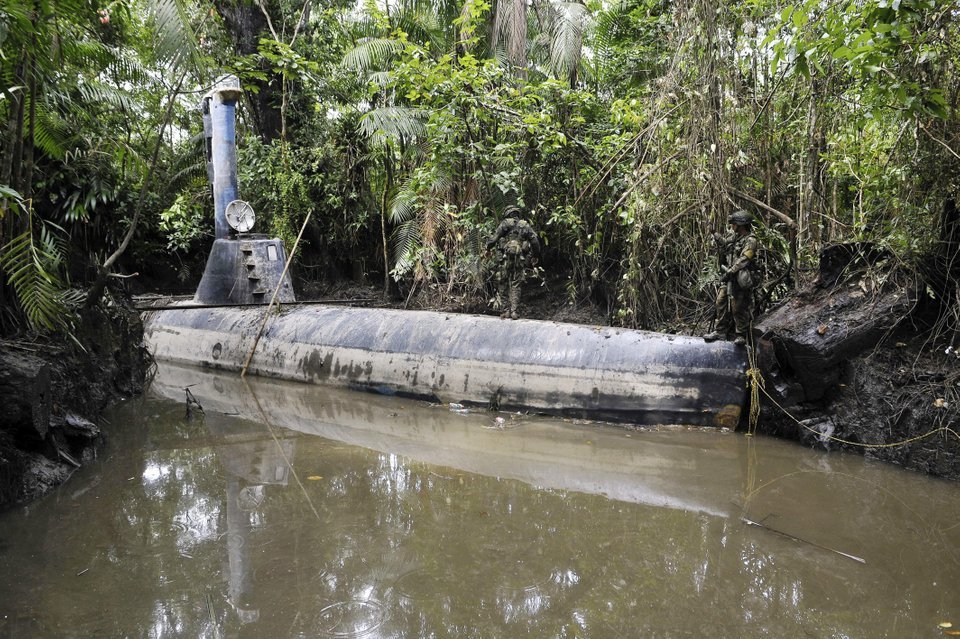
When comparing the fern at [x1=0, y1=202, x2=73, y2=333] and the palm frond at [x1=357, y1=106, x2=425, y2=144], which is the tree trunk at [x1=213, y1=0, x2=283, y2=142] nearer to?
the palm frond at [x1=357, y1=106, x2=425, y2=144]

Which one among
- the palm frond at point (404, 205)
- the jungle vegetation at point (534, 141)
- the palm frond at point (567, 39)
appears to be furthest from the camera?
the palm frond at point (404, 205)

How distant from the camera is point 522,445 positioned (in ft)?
20.7

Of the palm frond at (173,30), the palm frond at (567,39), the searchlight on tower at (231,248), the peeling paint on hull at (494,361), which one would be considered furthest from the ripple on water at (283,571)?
the palm frond at (567,39)

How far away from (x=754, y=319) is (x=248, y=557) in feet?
18.9

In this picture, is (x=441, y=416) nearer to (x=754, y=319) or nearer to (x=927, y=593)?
(x=754, y=319)

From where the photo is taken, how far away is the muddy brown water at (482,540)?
3262mm

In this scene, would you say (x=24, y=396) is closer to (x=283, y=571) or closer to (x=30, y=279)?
(x=30, y=279)

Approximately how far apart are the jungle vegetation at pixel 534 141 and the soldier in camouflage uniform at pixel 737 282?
31.1 inches

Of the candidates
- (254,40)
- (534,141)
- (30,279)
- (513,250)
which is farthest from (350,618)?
(254,40)

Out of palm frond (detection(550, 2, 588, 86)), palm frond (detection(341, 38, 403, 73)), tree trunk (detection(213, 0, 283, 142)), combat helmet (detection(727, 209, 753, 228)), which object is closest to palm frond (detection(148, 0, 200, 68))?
combat helmet (detection(727, 209, 753, 228))

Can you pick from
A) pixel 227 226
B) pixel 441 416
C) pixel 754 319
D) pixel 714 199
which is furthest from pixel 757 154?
pixel 227 226

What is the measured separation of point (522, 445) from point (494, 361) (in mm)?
1692

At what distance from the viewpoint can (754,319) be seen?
7180mm

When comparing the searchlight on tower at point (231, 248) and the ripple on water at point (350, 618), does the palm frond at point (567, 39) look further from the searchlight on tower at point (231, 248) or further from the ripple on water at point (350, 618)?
the ripple on water at point (350, 618)
